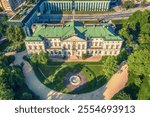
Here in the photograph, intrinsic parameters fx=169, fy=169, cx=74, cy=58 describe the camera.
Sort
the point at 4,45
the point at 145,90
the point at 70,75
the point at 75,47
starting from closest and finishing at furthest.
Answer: the point at 145,90 < the point at 70,75 < the point at 75,47 < the point at 4,45

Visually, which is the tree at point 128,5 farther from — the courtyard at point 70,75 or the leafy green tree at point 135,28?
the courtyard at point 70,75

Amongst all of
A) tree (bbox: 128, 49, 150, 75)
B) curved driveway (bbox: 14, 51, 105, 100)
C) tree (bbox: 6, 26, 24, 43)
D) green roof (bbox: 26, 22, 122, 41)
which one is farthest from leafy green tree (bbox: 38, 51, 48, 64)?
tree (bbox: 128, 49, 150, 75)

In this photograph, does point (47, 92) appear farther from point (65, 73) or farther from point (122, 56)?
point (122, 56)

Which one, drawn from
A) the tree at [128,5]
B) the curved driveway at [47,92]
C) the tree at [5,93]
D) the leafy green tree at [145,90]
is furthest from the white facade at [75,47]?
the tree at [128,5]

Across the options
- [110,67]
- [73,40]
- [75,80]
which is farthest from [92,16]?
[75,80]

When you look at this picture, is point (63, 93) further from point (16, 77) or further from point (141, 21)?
point (141, 21)

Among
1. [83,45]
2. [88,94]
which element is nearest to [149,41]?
[83,45]
